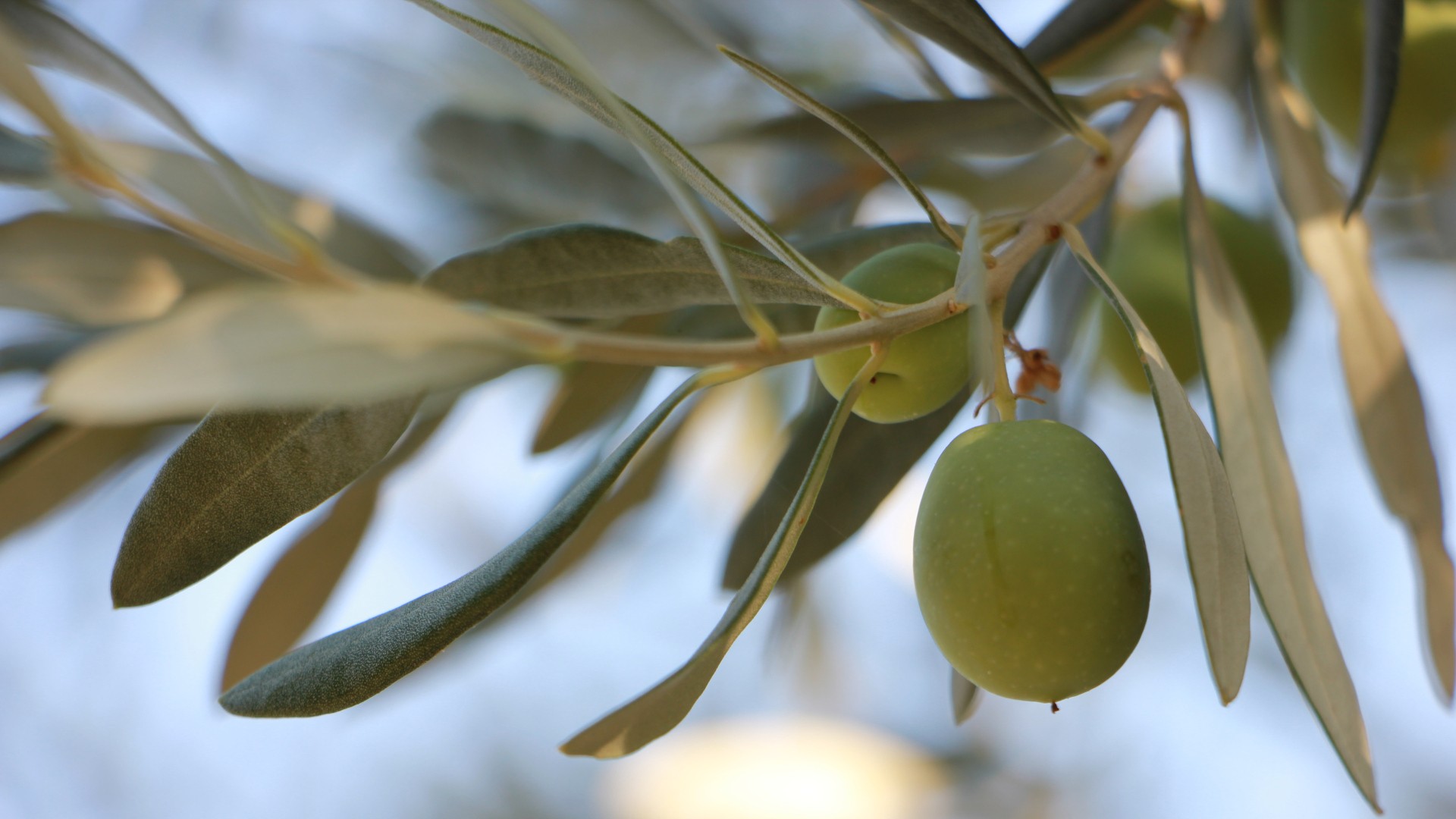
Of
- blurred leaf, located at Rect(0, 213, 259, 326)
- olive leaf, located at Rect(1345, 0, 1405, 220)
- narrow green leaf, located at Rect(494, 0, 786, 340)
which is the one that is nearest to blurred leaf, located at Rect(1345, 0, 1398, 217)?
olive leaf, located at Rect(1345, 0, 1405, 220)

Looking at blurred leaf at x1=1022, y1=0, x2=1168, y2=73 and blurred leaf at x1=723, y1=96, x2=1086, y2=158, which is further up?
blurred leaf at x1=1022, y1=0, x2=1168, y2=73

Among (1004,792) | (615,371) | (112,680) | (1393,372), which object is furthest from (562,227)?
(112,680)

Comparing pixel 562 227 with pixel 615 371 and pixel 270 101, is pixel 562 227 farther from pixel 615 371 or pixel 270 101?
pixel 270 101

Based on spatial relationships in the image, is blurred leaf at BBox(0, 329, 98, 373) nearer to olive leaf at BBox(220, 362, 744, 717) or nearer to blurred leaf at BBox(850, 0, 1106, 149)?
olive leaf at BBox(220, 362, 744, 717)

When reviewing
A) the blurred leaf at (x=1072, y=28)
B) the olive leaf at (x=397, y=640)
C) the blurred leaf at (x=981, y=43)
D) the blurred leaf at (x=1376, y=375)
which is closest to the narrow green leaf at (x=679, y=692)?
the olive leaf at (x=397, y=640)

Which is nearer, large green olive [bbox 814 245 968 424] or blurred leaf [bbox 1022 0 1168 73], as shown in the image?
large green olive [bbox 814 245 968 424]

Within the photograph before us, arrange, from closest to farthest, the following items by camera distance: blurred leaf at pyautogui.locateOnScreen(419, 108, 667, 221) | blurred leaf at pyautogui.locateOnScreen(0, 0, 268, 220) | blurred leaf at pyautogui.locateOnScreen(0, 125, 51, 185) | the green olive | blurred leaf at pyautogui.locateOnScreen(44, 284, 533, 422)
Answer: blurred leaf at pyautogui.locateOnScreen(44, 284, 533, 422), blurred leaf at pyautogui.locateOnScreen(0, 0, 268, 220), blurred leaf at pyautogui.locateOnScreen(0, 125, 51, 185), the green olive, blurred leaf at pyautogui.locateOnScreen(419, 108, 667, 221)

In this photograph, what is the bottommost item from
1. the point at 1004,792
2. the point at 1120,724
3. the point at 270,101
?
the point at 1004,792

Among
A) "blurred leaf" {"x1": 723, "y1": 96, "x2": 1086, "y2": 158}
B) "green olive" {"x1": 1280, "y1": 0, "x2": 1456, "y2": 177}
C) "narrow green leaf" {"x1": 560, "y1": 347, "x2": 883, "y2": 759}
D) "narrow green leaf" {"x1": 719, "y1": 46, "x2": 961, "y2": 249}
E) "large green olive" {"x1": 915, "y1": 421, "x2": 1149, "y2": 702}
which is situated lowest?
"narrow green leaf" {"x1": 560, "y1": 347, "x2": 883, "y2": 759}
